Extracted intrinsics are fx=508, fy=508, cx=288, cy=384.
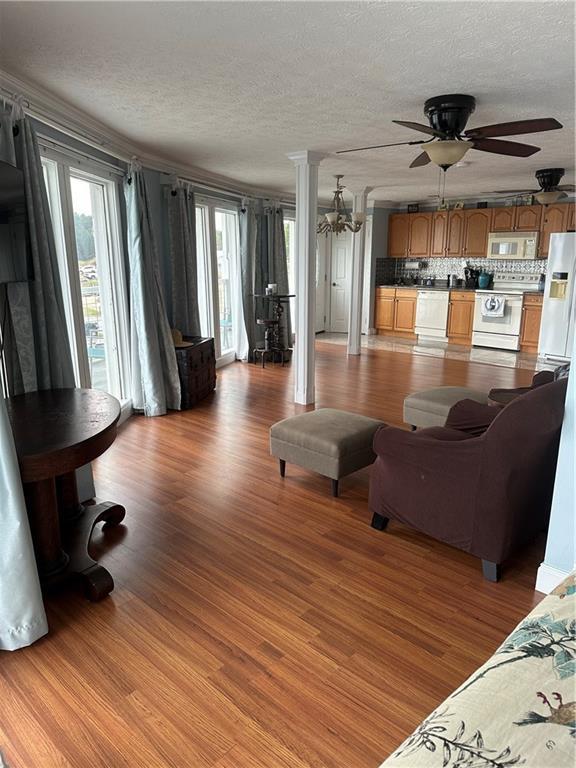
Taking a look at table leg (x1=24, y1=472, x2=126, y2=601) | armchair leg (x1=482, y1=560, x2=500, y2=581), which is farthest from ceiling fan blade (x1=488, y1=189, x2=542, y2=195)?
table leg (x1=24, y1=472, x2=126, y2=601)

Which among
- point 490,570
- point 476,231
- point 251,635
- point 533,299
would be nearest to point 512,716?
point 251,635

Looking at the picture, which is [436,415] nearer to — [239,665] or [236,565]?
[236,565]

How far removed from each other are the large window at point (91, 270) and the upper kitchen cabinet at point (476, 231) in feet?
21.1

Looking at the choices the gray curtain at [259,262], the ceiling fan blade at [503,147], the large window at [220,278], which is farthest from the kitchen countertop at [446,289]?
the ceiling fan blade at [503,147]

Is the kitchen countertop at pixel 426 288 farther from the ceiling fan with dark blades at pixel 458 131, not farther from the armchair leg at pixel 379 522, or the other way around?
the armchair leg at pixel 379 522

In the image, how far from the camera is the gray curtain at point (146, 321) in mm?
4555

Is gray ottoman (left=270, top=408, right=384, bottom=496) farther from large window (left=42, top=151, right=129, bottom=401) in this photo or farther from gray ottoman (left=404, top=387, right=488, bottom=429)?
large window (left=42, top=151, right=129, bottom=401)

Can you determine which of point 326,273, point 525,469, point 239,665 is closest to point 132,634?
point 239,665

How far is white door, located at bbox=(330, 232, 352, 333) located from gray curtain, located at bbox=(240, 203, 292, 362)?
2.21 m

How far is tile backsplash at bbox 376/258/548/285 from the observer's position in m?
8.66

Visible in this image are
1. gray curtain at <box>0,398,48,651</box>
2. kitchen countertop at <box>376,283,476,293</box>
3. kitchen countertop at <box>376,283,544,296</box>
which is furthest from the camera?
kitchen countertop at <box>376,283,476,293</box>

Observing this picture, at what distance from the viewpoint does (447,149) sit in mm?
3018

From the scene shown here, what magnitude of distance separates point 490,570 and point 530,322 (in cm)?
650

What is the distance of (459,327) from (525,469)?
6.86m
